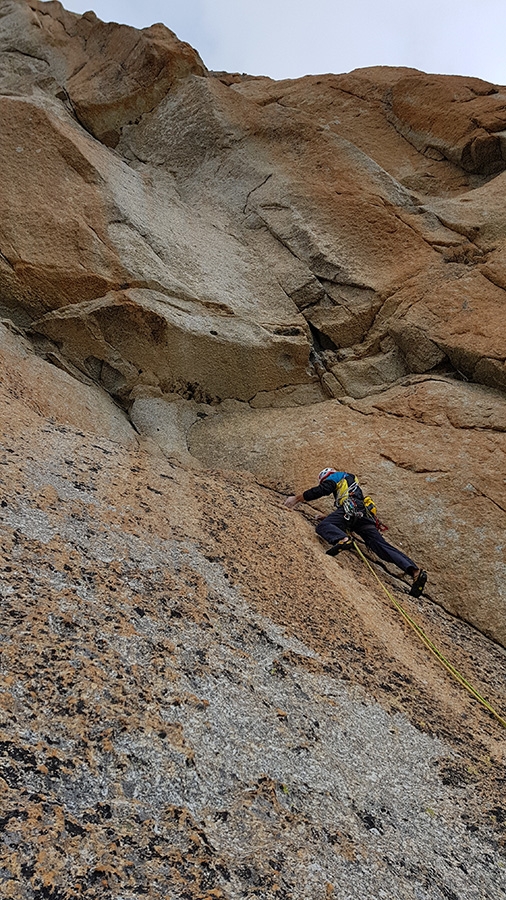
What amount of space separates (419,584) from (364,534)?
0.90m

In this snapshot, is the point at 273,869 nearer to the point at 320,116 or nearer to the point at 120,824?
the point at 120,824

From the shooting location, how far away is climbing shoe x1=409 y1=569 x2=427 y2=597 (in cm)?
639

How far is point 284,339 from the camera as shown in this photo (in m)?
9.48

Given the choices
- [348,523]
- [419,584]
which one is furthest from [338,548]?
[419,584]

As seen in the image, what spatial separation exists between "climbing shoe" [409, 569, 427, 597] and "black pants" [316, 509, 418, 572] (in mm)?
189

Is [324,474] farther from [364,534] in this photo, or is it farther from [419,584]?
[419,584]

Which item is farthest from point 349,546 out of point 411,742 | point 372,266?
point 372,266

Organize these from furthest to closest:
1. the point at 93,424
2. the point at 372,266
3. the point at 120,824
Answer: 1. the point at 372,266
2. the point at 93,424
3. the point at 120,824

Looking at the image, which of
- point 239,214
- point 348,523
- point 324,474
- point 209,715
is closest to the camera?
point 209,715

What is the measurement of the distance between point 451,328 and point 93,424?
5.53m

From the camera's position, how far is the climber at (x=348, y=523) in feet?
21.5

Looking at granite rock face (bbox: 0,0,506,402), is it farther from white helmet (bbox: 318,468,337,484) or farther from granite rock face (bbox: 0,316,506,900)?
granite rock face (bbox: 0,316,506,900)

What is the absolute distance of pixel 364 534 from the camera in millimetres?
7039

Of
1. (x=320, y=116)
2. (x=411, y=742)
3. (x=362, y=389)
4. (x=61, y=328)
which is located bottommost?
(x=411, y=742)
